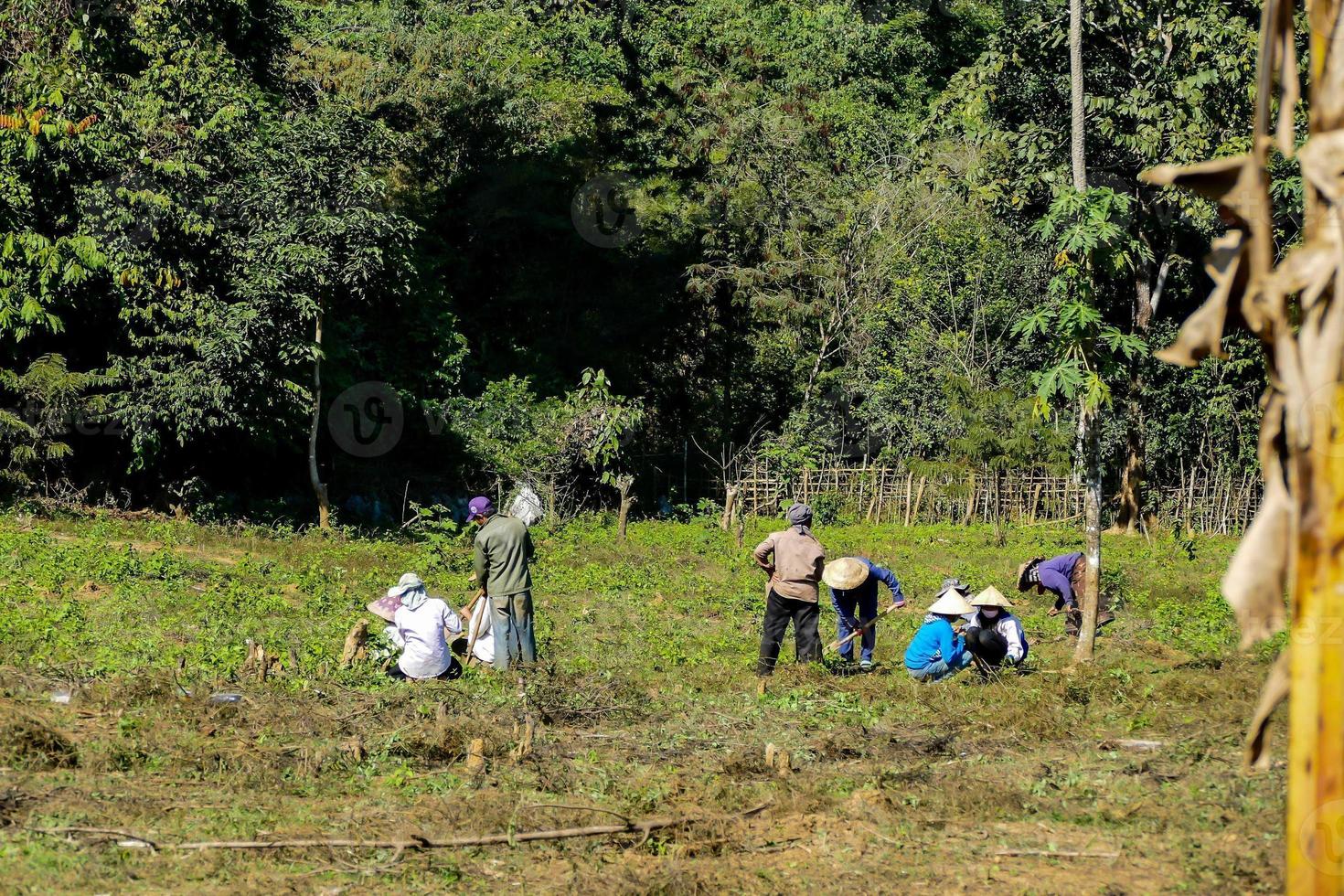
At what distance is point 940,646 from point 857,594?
115 centimetres

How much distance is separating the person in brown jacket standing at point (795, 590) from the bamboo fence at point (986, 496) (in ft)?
43.2

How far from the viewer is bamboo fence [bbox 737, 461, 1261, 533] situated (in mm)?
24109

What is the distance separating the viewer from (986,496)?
24297 millimetres

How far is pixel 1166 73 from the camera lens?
1962 cm

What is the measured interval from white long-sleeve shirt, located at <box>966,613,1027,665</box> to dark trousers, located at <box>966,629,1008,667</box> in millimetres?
124

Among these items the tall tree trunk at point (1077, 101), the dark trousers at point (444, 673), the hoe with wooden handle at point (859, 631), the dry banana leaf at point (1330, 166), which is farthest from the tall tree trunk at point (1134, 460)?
the dry banana leaf at point (1330, 166)

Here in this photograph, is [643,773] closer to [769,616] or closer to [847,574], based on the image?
[769,616]

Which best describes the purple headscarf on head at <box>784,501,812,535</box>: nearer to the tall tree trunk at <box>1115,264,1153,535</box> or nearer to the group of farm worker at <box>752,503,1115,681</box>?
the group of farm worker at <box>752,503,1115,681</box>

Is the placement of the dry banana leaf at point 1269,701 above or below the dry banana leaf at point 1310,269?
below

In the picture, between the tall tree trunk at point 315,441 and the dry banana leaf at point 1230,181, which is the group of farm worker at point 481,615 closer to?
the dry banana leaf at point 1230,181

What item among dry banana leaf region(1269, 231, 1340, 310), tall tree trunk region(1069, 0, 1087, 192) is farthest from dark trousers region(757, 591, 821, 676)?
dry banana leaf region(1269, 231, 1340, 310)

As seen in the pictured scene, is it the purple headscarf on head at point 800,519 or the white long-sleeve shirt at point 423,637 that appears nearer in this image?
the white long-sleeve shirt at point 423,637

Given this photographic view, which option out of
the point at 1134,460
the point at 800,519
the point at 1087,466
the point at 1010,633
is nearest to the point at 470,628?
the point at 800,519

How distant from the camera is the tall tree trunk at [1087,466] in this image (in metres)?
10.6
